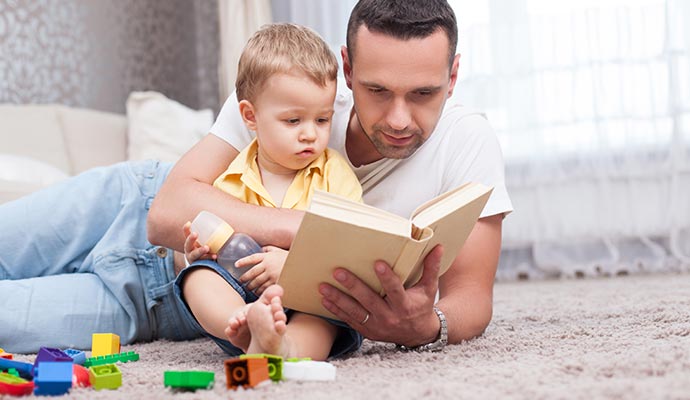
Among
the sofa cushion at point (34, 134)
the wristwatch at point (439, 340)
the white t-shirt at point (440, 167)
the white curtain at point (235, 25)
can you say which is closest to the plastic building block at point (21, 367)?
the wristwatch at point (439, 340)

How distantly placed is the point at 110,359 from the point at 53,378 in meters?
0.30

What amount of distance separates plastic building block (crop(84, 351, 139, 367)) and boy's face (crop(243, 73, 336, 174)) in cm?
40

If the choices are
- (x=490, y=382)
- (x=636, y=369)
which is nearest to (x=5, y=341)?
Result: (x=490, y=382)

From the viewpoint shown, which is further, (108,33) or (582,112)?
(108,33)

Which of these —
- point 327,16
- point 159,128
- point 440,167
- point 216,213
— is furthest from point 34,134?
point 440,167

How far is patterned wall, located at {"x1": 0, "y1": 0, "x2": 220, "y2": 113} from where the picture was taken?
2988 mm

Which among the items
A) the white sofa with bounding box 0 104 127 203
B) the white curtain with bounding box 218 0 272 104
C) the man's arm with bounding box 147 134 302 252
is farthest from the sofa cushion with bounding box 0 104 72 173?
the man's arm with bounding box 147 134 302 252

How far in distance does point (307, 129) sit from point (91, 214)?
609 millimetres

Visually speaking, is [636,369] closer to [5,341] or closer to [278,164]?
[278,164]

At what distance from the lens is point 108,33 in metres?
3.46

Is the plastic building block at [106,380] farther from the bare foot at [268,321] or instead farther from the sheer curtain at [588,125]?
the sheer curtain at [588,125]

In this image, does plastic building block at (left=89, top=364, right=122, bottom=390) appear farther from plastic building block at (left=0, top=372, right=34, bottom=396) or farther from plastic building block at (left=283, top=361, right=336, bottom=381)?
plastic building block at (left=283, top=361, right=336, bottom=381)

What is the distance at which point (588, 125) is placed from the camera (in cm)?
291

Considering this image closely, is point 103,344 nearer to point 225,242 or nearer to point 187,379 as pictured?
point 225,242
